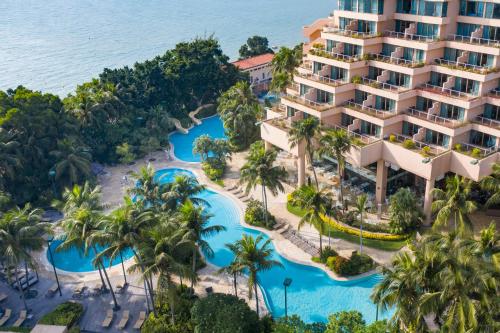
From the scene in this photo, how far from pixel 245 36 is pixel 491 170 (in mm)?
138833

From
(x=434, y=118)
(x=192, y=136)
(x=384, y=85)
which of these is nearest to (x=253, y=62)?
(x=192, y=136)

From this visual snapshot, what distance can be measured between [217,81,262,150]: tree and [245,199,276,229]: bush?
18.3 m

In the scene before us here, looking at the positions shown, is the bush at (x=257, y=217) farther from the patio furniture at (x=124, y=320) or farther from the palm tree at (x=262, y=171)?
the patio furniture at (x=124, y=320)

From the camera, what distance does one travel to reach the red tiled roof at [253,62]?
9375cm

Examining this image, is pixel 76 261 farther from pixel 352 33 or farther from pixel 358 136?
pixel 352 33

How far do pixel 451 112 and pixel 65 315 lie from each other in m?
40.0

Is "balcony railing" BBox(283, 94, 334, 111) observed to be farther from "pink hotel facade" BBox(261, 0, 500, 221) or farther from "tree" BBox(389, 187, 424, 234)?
"tree" BBox(389, 187, 424, 234)

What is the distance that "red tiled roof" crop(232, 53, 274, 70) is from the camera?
308 feet

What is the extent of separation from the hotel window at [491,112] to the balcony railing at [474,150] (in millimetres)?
3355

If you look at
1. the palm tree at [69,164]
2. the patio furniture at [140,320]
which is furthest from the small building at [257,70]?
the patio furniture at [140,320]

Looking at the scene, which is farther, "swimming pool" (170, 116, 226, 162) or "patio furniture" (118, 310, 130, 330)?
"swimming pool" (170, 116, 226, 162)

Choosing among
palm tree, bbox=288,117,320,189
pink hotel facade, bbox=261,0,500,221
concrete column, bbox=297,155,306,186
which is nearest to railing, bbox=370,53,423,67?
pink hotel facade, bbox=261,0,500,221

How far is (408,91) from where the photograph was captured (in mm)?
48188

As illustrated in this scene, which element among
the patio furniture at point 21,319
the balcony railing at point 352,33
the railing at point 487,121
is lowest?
the patio furniture at point 21,319
